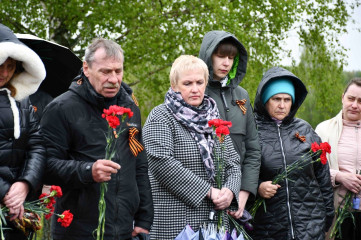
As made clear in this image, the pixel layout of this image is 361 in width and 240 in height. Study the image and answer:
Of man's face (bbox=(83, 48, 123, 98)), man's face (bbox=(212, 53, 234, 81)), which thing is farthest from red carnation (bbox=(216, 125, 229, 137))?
man's face (bbox=(212, 53, 234, 81))

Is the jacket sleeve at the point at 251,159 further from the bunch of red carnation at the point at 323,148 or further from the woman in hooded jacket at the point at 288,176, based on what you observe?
the bunch of red carnation at the point at 323,148

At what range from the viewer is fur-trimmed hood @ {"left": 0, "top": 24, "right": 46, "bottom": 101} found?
3.60 m

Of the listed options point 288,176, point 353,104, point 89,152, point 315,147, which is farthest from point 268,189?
point 89,152

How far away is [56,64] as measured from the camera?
217 inches

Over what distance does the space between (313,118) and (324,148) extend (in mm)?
42104

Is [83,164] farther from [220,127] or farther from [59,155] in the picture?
[220,127]

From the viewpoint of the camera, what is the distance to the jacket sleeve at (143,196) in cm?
427

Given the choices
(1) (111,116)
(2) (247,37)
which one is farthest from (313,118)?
(1) (111,116)

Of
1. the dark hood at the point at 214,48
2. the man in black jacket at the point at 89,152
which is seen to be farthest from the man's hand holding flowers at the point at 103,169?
the dark hood at the point at 214,48

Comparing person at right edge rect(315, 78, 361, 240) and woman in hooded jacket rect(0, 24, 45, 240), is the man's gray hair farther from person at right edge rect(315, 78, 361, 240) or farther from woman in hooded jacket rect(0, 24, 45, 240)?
person at right edge rect(315, 78, 361, 240)

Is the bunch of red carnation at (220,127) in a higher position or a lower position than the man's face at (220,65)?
lower

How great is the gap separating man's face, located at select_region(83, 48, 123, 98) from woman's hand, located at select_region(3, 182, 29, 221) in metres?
0.85

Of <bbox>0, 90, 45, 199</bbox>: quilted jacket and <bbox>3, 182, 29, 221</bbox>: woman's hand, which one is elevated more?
<bbox>0, 90, 45, 199</bbox>: quilted jacket

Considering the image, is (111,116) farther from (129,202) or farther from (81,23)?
(81,23)
